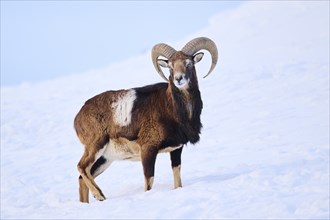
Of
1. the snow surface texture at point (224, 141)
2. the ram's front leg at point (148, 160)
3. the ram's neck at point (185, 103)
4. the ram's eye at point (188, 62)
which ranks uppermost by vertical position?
the ram's eye at point (188, 62)

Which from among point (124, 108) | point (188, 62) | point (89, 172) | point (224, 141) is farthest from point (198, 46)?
point (224, 141)

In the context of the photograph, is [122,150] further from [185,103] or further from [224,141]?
[224,141]

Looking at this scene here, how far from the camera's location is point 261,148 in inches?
833

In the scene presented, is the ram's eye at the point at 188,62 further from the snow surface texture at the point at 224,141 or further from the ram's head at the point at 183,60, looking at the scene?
the snow surface texture at the point at 224,141

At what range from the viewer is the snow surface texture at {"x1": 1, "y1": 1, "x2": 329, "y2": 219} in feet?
39.3

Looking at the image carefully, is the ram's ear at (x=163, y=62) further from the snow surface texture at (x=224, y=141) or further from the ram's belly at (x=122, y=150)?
the snow surface texture at (x=224, y=141)

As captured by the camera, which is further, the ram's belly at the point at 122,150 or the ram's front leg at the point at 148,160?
the ram's belly at the point at 122,150

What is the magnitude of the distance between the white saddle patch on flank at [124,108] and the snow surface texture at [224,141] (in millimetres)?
1592

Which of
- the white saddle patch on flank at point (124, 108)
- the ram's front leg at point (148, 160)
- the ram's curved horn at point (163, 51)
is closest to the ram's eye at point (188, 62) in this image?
the ram's curved horn at point (163, 51)

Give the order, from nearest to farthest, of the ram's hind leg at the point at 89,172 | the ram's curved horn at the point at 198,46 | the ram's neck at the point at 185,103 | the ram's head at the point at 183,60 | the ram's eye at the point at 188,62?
1. the ram's head at the point at 183,60
2. the ram's eye at the point at 188,62
3. the ram's neck at the point at 185,103
4. the ram's curved horn at the point at 198,46
5. the ram's hind leg at the point at 89,172

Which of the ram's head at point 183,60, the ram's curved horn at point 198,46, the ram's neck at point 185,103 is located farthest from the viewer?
the ram's curved horn at point 198,46

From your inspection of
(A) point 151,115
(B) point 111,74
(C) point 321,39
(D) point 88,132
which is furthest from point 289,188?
(B) point 111,74

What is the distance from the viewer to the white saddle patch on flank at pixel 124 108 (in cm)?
1400

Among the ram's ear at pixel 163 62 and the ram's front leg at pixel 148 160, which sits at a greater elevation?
the ram's ear at pixel 163 62
